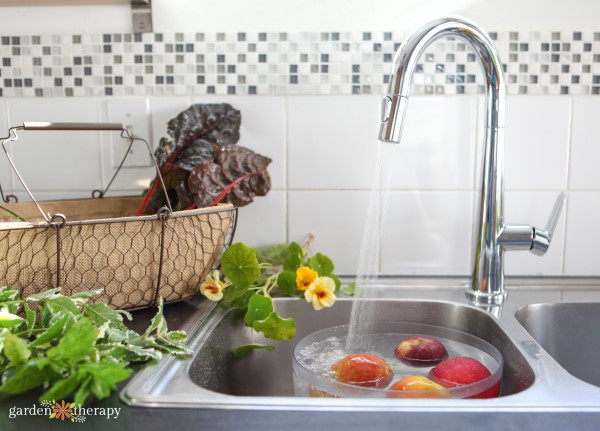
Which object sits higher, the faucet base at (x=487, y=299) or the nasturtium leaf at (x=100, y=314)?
the nasturtium leaf at (x=100, y=314)

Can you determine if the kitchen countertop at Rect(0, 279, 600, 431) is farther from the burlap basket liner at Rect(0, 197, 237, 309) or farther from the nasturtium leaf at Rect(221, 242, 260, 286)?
the nasturtium leaf at Rect(221, 242, 260, 286)

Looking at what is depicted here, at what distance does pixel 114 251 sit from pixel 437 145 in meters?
0.58

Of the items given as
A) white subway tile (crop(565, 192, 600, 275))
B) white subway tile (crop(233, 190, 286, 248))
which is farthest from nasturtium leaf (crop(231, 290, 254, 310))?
white subway tile (crop(565, 192, 600, 275))

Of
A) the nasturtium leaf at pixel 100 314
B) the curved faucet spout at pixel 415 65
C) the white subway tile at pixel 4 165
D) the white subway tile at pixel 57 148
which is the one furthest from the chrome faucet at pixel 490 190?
the white subway tile at pixel 4 165

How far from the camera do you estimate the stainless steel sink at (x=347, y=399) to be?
474 mm

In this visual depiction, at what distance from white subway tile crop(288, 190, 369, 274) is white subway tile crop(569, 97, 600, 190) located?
0.38m

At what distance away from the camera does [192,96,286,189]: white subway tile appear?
3.09 ft

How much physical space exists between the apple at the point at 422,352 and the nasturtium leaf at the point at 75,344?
1.39ft

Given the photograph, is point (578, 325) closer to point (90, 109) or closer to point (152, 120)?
point (152, 120)

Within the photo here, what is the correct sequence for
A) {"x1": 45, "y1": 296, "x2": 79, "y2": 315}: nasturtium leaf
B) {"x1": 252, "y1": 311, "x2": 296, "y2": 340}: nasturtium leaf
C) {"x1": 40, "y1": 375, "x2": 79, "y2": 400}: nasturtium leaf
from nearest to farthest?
{"x1": 40, "y1": 375, "x2": 79, "y2": 400}: nasturtium leaf → {"x1": 45, "y1": 296, "x2": 79, "y2": 315}: nasturtium leaf → {"x1": 252, "y1": 311, "x2": 296, "y2": 340}: nasturtium leaf

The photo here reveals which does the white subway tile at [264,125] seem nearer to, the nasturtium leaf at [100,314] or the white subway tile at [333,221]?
the white subway tile at [333,221]

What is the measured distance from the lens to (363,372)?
2.03 ft

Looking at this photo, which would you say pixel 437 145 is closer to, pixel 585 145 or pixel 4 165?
pixel 585 145

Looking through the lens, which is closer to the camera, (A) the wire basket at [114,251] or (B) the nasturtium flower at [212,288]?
(A) the wire basket at [114,251]
